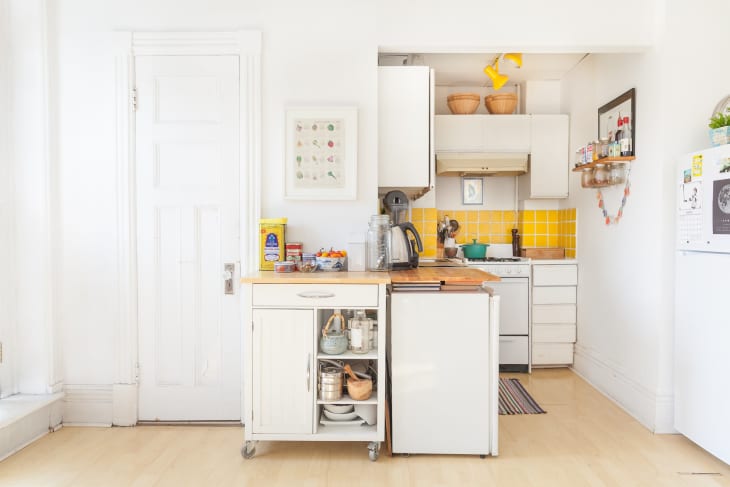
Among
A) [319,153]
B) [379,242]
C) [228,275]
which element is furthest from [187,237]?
[379,242]

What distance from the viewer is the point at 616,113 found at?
3445 mm

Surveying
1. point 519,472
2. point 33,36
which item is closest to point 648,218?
point 519,472

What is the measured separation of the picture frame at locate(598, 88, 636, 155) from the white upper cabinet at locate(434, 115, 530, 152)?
77 cm

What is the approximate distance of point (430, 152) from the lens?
3076mm

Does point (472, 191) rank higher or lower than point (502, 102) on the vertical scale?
lower

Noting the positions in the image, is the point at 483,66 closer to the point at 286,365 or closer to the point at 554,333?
the point at 554,333

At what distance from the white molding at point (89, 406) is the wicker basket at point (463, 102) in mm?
3418

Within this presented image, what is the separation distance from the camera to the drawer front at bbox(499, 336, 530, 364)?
4.20m

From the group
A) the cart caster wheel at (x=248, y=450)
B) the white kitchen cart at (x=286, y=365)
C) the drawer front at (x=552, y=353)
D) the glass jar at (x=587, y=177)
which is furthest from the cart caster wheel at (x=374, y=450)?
the glass jar at (x=587, y=177)

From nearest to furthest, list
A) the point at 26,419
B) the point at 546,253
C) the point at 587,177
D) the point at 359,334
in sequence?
the point at 359,334 → the point at 26,419 → the point at 587,177 → the point at 546,253

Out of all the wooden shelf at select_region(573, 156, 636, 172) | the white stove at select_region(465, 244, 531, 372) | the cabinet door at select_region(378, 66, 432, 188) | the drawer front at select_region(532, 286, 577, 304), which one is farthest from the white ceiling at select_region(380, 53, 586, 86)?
the drawer front at select_region(532, 286, 577, 304)

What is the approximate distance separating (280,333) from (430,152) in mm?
1413

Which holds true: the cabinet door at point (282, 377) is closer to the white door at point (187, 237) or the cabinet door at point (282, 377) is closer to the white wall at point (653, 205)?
the white door at point (187, 237)

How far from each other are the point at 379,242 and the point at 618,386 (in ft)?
6.41
